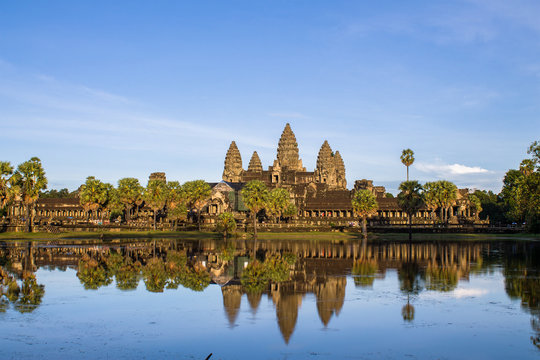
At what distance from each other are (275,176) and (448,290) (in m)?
126

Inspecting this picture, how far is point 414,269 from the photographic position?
4397cm

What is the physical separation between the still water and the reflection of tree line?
0.12 meters

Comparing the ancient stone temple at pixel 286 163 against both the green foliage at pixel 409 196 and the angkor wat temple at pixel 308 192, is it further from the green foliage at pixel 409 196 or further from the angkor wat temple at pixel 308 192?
the green foliage at pixel 409 196

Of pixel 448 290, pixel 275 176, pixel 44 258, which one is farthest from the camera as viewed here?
pixel 275 176

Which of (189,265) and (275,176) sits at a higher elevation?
(275,176)

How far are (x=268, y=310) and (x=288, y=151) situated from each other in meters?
156

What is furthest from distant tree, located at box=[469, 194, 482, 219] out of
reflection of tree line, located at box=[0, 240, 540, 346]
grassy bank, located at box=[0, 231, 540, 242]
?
reflection of tree line, located at box=[0, 240, 540, 346]

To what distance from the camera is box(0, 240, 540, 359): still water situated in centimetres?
2022

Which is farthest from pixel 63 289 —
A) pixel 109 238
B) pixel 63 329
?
pixel 109 238

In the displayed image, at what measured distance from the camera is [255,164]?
187 metres

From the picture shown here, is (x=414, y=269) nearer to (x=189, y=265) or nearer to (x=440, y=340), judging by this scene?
(x=189, y=265)

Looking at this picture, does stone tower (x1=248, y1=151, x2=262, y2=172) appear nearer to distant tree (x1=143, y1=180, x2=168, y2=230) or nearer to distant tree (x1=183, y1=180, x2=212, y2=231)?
distant tree (x1=183, y1=180, x2=212, y2=231)

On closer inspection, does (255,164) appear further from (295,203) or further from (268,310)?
(268,310)

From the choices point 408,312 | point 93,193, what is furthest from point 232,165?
point 408,312
